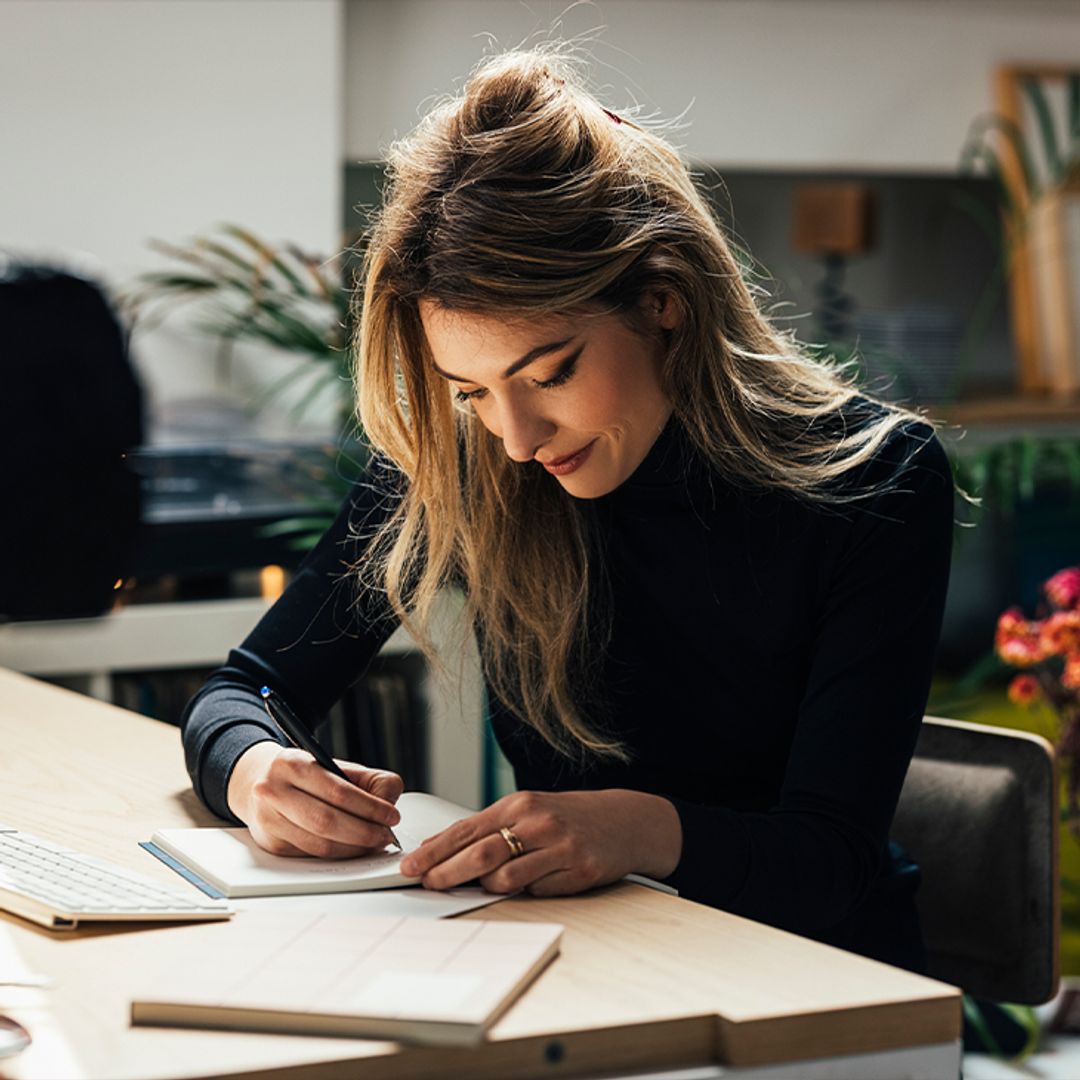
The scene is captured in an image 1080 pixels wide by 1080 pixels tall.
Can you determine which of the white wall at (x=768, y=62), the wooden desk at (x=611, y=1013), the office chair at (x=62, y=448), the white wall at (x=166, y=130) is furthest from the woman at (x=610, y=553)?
the white wall at (x=768, y=62)

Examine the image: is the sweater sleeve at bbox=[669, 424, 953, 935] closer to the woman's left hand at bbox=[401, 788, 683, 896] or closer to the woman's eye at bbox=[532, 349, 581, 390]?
the woman's left hand at bbox=[401, 788, 683, 896]

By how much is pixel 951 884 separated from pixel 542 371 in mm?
637

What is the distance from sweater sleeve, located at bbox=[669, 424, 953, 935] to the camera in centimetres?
121

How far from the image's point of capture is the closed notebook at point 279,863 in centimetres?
112

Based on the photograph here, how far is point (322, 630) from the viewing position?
1.61 metres

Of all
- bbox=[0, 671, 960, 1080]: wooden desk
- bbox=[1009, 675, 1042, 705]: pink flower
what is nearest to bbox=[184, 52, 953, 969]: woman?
bbox=[0, 671, 960, 1080]: wooden desk

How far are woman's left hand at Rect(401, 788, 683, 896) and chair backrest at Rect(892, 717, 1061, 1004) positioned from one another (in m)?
0.48

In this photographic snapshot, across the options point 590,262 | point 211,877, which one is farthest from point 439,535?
point 211,877

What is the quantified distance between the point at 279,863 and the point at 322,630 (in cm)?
46

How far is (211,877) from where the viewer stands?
3.72 feet

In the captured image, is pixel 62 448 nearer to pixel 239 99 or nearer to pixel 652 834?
pixel 652 834

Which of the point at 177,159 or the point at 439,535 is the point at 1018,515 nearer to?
the point at 177,159

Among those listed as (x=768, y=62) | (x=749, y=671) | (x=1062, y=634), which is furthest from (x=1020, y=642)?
(x=768, y=62)

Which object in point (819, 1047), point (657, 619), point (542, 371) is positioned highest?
point (542, 371)
